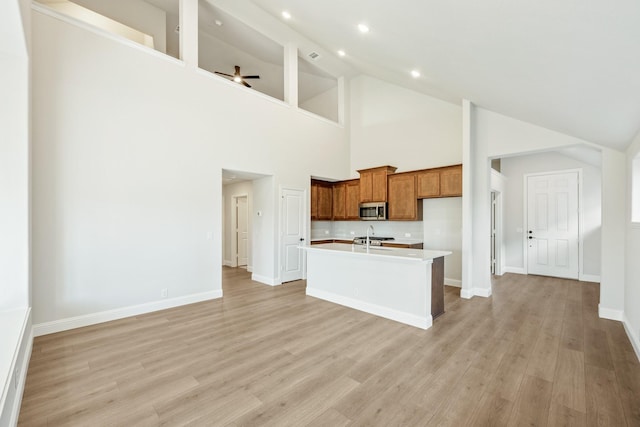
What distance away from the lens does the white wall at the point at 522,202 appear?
6.20 metres

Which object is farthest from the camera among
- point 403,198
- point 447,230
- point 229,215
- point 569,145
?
point 229,215

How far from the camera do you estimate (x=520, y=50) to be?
7.39 feet

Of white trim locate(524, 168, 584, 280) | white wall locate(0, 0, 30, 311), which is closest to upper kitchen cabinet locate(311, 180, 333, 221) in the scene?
white trim locate(524, 168, 584, 280)

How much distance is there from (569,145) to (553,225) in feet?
10.8

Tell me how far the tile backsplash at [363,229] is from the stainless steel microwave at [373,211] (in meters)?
0.47

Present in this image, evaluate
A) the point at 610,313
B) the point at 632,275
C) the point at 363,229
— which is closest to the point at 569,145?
the point at 632,275

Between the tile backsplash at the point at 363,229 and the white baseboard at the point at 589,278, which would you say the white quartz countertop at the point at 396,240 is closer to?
the tile backsplash at the point at 363,229

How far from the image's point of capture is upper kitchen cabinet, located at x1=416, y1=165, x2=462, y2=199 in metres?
5.50

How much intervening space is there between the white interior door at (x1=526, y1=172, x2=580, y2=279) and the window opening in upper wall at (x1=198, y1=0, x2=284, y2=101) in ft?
23.0

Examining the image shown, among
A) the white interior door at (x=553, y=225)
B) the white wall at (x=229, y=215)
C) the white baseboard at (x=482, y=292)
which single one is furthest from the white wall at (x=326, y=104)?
the white baseboard at (x=482, y=292)

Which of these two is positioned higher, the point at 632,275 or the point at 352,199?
the point at 352,199

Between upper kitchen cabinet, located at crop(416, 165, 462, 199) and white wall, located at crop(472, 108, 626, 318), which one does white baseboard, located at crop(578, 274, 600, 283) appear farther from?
upper kitchen cabinet, located at crop(416, 165, 462, 199)

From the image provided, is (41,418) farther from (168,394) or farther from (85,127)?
(85,127)

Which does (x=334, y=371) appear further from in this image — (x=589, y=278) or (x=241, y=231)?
(x=589, y=278)
